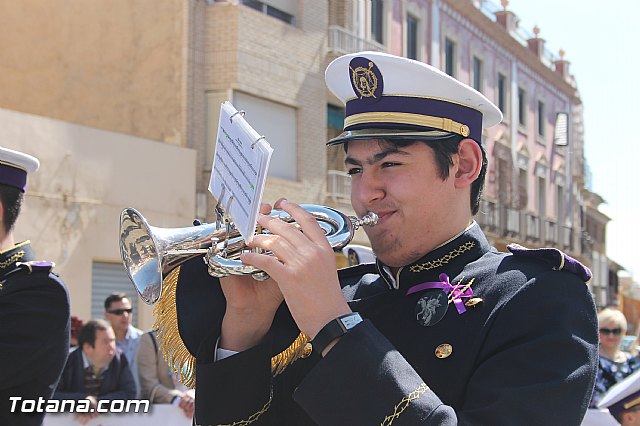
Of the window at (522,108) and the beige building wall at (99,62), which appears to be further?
the window at (522,108)

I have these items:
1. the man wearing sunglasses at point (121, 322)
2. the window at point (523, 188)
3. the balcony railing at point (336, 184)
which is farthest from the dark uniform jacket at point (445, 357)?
the window at point (523, 188)

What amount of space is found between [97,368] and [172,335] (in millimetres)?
4743

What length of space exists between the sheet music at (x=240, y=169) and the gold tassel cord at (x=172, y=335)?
44 centimetres

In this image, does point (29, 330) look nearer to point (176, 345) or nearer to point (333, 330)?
point (176, 345)

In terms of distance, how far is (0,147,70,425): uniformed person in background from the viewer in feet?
12.2

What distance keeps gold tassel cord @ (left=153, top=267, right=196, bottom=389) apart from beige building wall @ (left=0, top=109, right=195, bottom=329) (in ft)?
32.0

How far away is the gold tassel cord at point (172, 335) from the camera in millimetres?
2604

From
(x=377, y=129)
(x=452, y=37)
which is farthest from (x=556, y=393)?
(x=452, y=37)

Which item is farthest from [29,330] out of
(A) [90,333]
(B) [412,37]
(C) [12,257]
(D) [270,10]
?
(B) [412,37]

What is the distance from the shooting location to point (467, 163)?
8.18 ft

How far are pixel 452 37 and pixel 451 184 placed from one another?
2189cm

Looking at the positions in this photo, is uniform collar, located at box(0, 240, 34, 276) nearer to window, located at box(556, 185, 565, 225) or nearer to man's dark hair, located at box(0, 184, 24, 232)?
man's dark hair, located at box(0, 184, 24, 232)

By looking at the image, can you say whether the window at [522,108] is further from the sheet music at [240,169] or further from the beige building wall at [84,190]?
the sheet music at [240,169]

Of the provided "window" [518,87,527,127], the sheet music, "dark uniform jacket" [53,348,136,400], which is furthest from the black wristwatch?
"window" [518,87,527,127]
